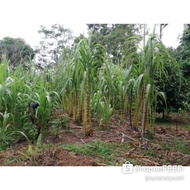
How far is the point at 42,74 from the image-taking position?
5.83 ft

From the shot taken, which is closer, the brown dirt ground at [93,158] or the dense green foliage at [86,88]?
the brown dirt ground at [93,158]

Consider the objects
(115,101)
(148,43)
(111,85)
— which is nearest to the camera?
(148,43)

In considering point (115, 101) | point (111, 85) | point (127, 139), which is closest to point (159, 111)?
point (115, 101)

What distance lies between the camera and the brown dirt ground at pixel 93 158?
1118mm

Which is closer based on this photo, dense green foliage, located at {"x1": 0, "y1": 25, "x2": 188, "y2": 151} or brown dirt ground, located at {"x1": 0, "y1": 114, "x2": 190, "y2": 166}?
brown dirt ground, located at {"x1": 0, "y1": 114, "x2": 190, "y2": 166}

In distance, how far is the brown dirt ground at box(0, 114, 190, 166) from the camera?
1118 millimetres

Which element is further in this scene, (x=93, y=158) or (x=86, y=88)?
(x=86, y=88)

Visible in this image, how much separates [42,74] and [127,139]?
33.1 inches

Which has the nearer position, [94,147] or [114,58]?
[94,147]

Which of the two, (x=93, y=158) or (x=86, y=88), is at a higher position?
(x=86, y=88)

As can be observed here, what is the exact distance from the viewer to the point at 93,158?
46.4 inches

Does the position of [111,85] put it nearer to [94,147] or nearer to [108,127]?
[108,127]

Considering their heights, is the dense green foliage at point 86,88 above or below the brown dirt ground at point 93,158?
above

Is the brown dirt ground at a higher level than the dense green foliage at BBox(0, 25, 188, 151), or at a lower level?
lower
